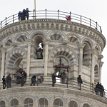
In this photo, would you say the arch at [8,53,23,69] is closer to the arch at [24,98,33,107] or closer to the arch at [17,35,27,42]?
the arch at [17,35,27,42]

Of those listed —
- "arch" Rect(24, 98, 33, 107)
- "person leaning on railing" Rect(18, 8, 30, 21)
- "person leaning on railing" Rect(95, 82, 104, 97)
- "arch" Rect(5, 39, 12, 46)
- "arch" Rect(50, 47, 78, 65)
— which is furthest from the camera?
"person leaning on railing" Rect(18, 8, 30, 21)

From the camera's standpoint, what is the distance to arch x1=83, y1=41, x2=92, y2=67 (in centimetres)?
10969

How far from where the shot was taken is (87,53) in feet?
361

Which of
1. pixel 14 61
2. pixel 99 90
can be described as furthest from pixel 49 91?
pixel 14 61

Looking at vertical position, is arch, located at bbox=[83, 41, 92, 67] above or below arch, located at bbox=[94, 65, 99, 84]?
above

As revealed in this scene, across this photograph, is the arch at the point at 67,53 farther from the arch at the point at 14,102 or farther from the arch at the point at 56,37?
the arch at the point at 14,102

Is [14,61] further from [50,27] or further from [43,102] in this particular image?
[43,102]

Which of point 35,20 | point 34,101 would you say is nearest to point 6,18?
point 35,20

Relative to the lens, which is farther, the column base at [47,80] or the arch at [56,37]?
the arch at [56,37]

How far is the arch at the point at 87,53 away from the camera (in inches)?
4318

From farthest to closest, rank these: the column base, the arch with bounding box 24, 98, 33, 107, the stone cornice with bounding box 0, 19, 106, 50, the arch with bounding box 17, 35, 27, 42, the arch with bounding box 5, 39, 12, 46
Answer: the arch with bounding box 5, 39, 12, 46
the arch with bounding box 17, 35, 27, 42
the stone cornice with bounding box 0, 19, 106, 50
the column base
the arch with bounding box 24, 98, 33, 107

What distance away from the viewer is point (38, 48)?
109 meters

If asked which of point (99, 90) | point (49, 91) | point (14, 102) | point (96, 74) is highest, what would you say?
point (96, 74)

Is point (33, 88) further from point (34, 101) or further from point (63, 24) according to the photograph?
point (63, 24)
